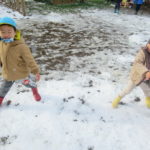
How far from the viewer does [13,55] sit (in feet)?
8.36

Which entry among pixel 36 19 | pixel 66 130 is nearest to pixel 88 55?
pixel 66 130

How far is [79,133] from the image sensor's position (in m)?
2.71

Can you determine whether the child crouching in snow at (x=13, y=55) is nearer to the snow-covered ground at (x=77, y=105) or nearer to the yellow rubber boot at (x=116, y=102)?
the snow-covered ground at (x=77, y=105)

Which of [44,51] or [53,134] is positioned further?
[44,51]

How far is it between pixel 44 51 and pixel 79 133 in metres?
3.16

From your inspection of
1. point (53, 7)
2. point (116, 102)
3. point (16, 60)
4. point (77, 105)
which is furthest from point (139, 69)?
point (53, 7)

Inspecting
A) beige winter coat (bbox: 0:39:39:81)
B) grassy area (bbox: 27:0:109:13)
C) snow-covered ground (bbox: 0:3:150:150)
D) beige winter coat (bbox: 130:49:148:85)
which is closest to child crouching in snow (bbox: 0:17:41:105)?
beige winter coat (bbox: 0:39:39:81)

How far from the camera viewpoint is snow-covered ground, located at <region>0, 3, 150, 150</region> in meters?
2.60

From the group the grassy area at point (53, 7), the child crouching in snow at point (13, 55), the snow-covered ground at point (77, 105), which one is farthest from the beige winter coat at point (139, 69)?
the grassy area at point (53, 7)

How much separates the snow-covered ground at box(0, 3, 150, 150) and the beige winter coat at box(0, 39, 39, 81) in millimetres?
693

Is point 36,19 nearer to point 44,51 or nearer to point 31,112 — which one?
point 44,51

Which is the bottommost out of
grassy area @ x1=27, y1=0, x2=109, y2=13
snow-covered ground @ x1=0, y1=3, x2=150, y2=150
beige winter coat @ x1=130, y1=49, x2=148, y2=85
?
snow-covered ground @ x1=0, y1=3, x2=150, y2=150

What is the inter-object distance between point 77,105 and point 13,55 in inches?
54.7

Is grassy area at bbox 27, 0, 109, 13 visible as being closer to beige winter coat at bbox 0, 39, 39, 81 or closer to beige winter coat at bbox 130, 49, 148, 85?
beige winter coat at bbox 0, 39, 39, 81
